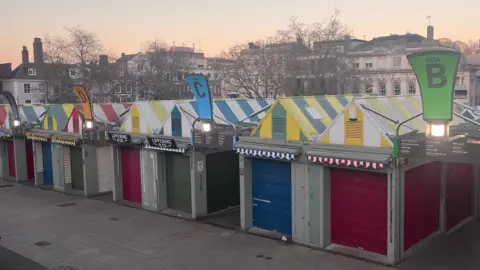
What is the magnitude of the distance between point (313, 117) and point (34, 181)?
19128mm

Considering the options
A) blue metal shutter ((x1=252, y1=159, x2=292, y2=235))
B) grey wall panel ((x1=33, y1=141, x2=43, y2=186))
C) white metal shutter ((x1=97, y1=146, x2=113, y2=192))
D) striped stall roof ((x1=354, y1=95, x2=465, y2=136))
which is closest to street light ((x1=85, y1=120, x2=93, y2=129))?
white metal shutter ((x1=97, y1=146, x2=113, y2=192))

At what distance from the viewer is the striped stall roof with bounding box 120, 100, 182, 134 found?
19.5 m

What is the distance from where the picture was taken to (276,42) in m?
54.6

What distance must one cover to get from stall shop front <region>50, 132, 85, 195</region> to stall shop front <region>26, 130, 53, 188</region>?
133 cm

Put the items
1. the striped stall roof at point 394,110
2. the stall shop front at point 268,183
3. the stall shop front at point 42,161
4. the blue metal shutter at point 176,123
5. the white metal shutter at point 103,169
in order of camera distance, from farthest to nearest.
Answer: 1. the stall shop front at point 42,161
2. the white metal shutter at point 103,169
3. the blue metal shutter at point 176,123
4. the stall shop front at point 268,183
5. the striped stall roof at point 394,110

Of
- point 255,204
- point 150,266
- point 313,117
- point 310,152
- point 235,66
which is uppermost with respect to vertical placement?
point 235,66

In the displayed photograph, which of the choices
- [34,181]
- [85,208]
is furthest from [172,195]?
[34,181]

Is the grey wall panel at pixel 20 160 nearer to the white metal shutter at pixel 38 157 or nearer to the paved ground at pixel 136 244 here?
the white metal shutter at pixel 38 157

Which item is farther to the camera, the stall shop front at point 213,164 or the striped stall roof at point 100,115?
the striped stall roof at point 100,115

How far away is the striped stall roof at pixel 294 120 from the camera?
47.1 feet

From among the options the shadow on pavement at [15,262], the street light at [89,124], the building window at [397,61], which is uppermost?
the building window at [397,61]

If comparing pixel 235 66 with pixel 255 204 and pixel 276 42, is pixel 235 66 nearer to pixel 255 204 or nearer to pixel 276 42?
pixel 276 42

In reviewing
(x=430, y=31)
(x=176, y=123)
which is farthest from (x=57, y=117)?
(x=430, y=31)

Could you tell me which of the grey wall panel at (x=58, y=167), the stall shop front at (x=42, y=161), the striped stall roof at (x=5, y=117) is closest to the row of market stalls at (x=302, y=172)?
the grey wall panel at (x=58, y=167)
